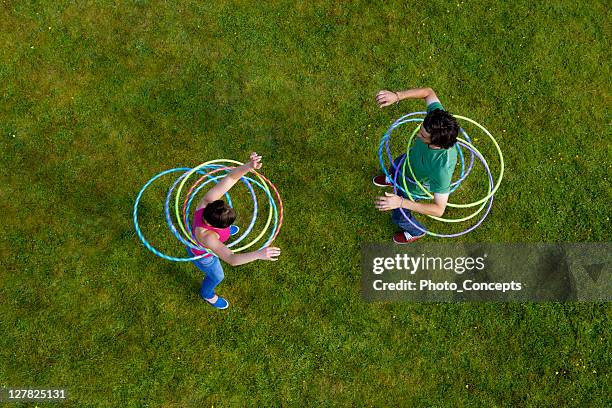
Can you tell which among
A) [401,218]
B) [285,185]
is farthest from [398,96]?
[285,185]

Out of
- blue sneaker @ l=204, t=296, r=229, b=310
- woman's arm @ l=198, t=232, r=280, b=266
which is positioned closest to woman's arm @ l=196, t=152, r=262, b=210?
woman's arm @ l=198, t=232, r=280, b=266

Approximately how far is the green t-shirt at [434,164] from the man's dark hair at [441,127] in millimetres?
283

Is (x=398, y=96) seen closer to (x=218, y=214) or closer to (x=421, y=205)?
(x=421, y=205)

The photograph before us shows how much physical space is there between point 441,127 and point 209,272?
3.94 m

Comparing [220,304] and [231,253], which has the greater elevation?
[220,304]

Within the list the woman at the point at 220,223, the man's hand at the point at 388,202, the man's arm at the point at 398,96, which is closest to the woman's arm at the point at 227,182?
the woman at the point at 220,223

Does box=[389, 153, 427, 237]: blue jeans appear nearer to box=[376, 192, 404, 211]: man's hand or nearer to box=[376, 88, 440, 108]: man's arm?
box=[376, 88, 440, 108]: man's arm

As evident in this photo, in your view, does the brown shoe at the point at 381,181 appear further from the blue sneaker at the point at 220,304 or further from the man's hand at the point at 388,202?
the blue sneaker at the point at 220,304

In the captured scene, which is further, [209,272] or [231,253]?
[209,272]

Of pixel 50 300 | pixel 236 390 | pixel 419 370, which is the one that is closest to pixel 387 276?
pixel 419 370

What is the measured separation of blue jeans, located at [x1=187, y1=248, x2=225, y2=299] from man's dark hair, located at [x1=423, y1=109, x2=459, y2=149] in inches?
→ 138

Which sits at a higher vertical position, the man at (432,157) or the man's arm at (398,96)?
the man's arm at (398,96)

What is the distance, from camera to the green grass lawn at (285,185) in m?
8.45

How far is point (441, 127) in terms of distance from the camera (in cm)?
633
